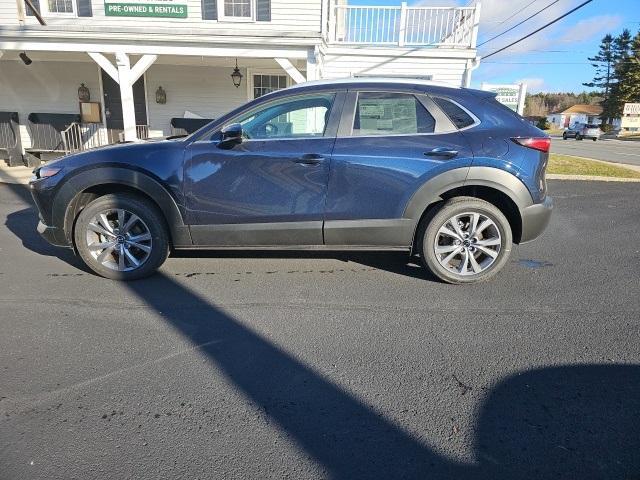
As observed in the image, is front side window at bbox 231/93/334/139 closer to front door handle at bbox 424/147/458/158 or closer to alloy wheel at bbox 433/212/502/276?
front door handle at bbox 424/147/458/158

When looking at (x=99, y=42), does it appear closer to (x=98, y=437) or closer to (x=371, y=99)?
(x=371, y=99)

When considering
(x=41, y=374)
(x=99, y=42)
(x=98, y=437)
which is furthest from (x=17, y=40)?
(x=98, y=437)

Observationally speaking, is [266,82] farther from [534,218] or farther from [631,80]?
[631,80]

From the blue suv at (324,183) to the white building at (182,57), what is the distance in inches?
262

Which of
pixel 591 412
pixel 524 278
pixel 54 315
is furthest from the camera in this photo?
pixel 524 278

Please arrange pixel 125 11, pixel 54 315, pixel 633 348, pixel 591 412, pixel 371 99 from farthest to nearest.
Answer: pixel 125 11 → pixel 371 99 → pixel 54 315 → pixel 633 348 → pixel 591 412

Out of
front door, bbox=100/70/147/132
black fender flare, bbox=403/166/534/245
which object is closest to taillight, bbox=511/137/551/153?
black fender flare, bbox=403/166/534/245

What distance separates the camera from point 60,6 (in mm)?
11266

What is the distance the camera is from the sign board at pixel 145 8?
1081 cm

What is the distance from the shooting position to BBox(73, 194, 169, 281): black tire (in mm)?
3881

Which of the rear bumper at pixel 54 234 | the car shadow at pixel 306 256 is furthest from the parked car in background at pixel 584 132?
the rear bumper at pixel 54 234

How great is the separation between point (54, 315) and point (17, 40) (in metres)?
9.50

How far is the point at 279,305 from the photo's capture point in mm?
3555

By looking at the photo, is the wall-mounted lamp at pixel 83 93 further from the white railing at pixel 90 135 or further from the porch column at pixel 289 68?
the porch column at pixel 289 68
